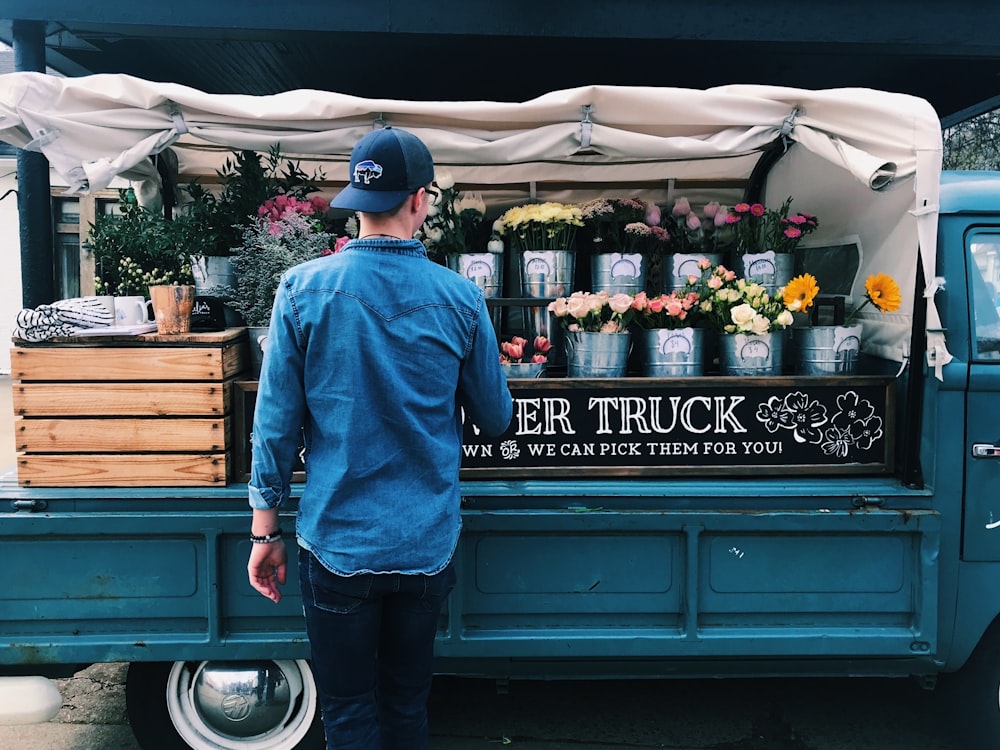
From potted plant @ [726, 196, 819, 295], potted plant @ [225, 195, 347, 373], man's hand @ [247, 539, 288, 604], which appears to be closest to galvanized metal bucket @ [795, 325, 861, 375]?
potted plant @ [726, 196, 819, 295]

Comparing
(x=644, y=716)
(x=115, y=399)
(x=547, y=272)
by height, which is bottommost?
(x=644, y=716)

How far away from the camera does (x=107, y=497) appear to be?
2840mm

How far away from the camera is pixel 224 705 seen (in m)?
2.97

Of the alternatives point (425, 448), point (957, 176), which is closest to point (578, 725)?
point (425, 448)

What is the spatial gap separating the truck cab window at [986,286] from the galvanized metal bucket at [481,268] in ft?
5.91

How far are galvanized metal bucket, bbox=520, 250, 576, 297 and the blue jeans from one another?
163 centimetres

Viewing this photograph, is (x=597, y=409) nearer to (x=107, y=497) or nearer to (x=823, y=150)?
(x=823, y=150)

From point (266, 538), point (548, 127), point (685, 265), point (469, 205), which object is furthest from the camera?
point (469, 205)

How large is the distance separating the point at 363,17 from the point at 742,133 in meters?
3.67

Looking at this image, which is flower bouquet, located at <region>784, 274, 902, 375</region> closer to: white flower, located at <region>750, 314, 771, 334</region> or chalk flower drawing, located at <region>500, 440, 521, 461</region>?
white flower, located at <region>750, 314, 771, 334</region>

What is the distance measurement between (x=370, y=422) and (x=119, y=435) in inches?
52.9

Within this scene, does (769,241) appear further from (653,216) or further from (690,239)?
(653,216)

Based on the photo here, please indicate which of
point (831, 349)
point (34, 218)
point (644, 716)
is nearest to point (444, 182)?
point (831, 349)

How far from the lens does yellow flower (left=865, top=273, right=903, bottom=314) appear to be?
296cm
